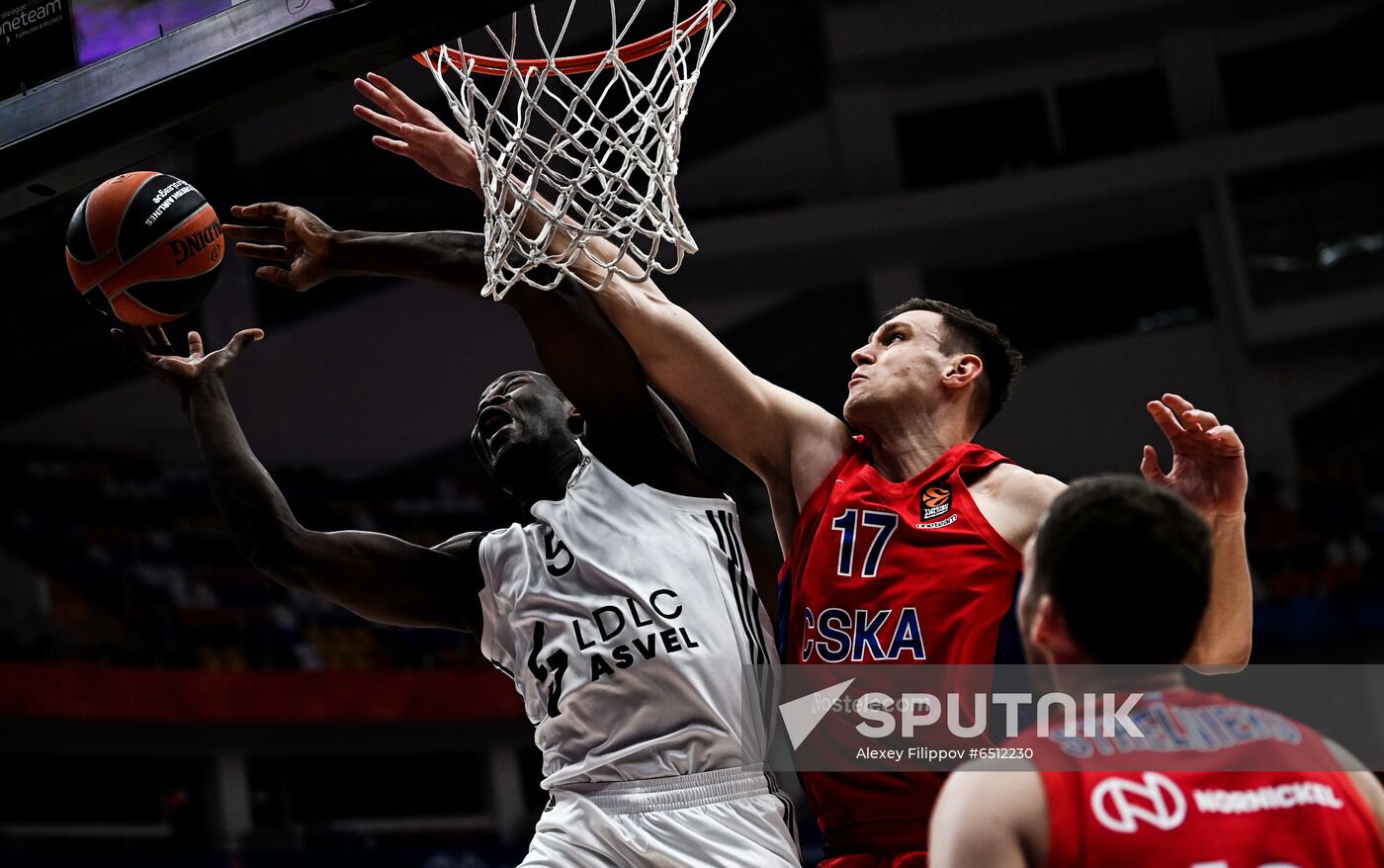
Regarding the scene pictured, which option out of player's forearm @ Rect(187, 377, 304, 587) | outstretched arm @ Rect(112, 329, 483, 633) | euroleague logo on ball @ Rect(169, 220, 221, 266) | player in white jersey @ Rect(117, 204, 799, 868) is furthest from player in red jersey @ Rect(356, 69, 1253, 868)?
player's forearm @ Rect(187, 377, 304, 587)

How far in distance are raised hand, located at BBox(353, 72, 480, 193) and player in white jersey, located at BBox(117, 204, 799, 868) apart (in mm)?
184

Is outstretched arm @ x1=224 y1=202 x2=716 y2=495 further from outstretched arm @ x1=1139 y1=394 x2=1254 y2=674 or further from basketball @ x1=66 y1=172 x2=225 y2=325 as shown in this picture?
outstretched arm @ x1=1139 y1=394 x2=1254 y2=674

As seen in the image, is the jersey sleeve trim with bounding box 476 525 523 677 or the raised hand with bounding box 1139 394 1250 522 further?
the jersey sleeve trim with bounding box 476 525 523 677

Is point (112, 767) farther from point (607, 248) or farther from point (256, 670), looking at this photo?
point (607, 248)

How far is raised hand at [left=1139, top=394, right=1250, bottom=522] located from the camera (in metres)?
2.94

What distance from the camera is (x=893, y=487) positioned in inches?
129

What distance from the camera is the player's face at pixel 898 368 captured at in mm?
3383

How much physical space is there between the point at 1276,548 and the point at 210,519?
1005 cm

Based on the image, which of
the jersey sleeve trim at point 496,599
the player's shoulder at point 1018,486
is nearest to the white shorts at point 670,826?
the jersey sleeve trim at point 496,599

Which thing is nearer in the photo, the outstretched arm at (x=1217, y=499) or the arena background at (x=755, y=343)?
the outstretched arm at (x=1217, y=499)

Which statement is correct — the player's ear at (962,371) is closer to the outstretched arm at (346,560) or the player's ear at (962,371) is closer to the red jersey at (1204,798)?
the outstretched arm at (346,560)

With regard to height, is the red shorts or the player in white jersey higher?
the player in white jersey

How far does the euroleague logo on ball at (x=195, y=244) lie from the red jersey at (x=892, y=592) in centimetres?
157

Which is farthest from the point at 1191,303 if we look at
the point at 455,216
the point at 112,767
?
the point at 112,767
